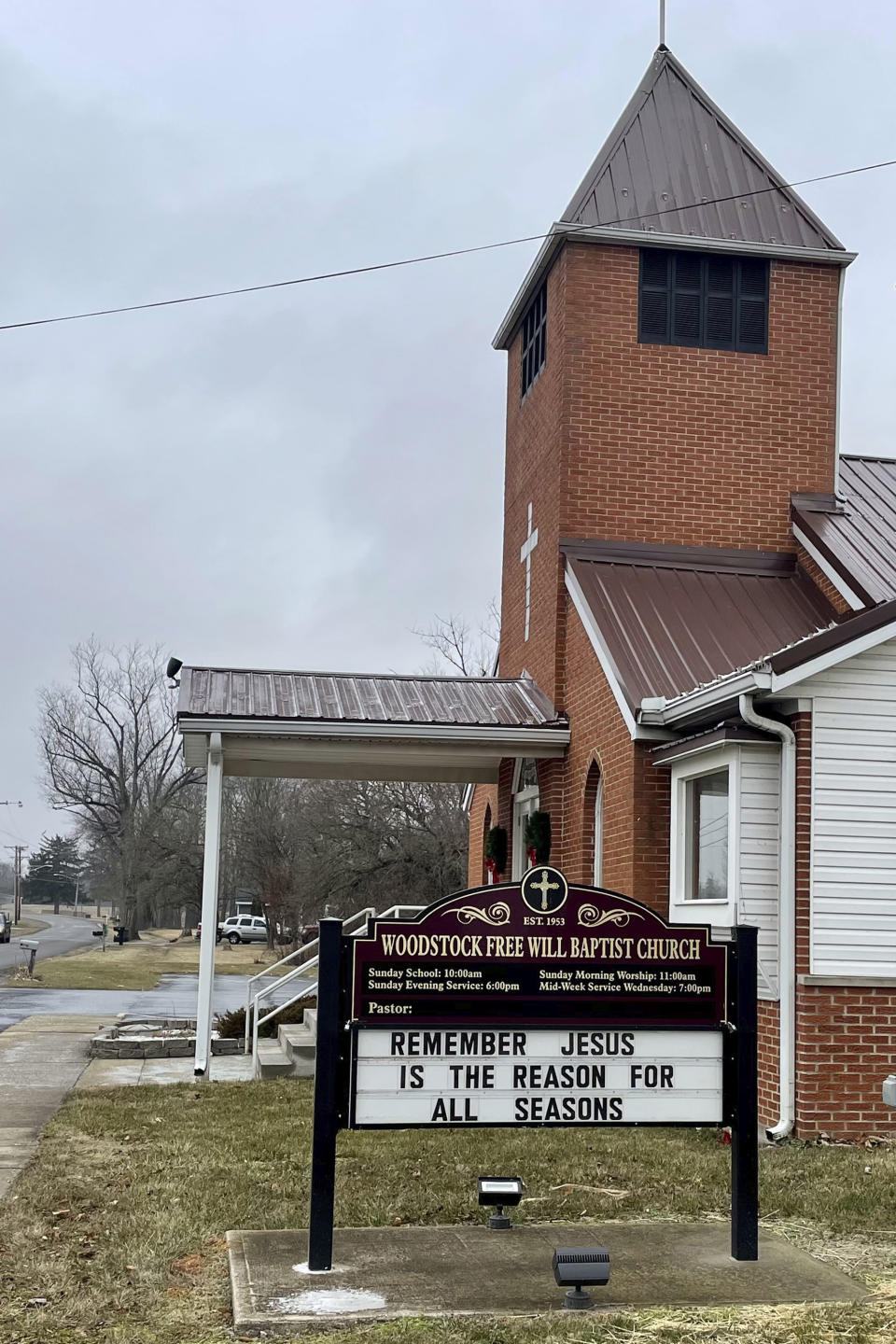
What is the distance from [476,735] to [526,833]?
7.67 feet

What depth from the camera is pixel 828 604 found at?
1516 cm

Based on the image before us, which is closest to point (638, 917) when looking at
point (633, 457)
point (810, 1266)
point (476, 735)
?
point (810, 1266)

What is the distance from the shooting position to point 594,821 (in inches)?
587

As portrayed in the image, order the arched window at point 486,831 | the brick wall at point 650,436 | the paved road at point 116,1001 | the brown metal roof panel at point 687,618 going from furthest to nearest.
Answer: the paved road at point 116,1001
the arched window at point 486,831
the brick wall at point 650,436
the brown metal roof panel at point 687,618

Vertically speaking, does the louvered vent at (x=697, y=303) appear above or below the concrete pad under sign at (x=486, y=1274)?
above

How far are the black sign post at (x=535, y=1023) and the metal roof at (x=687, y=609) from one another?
6017 mm

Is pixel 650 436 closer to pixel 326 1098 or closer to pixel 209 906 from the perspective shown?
pixel 209 906

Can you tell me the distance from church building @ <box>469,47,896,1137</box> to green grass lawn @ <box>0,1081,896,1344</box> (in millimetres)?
1627

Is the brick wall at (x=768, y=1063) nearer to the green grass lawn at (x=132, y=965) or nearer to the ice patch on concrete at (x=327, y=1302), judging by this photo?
the ice patch on concrete at (x=327, y=1302)

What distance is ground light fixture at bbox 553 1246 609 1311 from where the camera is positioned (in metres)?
6.09

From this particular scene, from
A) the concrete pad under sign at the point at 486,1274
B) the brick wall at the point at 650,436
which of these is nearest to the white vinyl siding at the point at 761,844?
the concrete pad under sign at the point at 486,1274

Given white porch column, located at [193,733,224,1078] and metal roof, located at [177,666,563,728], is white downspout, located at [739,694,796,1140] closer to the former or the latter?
metal roof, located at [177,666,563,728]

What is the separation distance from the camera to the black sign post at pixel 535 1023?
22.0 ft

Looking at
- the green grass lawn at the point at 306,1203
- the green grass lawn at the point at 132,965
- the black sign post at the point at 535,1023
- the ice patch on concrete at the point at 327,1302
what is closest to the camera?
the green grass lawn at the point at 306,1203
